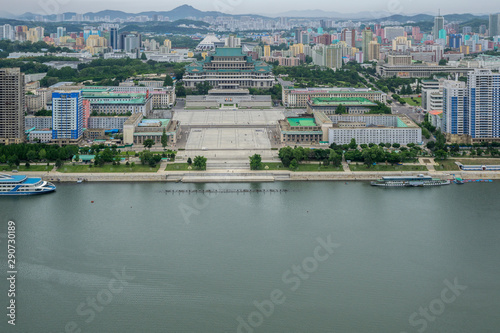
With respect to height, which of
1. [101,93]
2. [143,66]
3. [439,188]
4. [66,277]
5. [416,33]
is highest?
[416,33]


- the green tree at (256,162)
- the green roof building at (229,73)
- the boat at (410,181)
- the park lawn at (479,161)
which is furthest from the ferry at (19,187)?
the green roof building at (229,73)

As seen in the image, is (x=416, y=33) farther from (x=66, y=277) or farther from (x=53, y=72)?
(x=66, y=277)

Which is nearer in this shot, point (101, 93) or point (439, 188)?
point (439, 188)

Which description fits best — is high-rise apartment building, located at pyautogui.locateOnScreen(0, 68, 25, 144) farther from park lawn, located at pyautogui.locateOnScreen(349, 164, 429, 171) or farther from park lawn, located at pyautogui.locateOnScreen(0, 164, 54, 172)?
park lawn, located at pyautogui.locateOnScreen(349, 164, 429, 171)

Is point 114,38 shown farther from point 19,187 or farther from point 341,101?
point 19,187

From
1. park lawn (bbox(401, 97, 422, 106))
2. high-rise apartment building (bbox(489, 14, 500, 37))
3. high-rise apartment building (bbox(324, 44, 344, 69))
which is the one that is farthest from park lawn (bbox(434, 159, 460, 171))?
high-rise apartment building (bbox(489, 14, 500, 37))

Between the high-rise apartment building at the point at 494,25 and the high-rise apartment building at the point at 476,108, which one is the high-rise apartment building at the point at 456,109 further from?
the high-rise apartment building at the point at 494,25

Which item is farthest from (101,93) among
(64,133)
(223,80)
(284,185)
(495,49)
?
(495,49)
